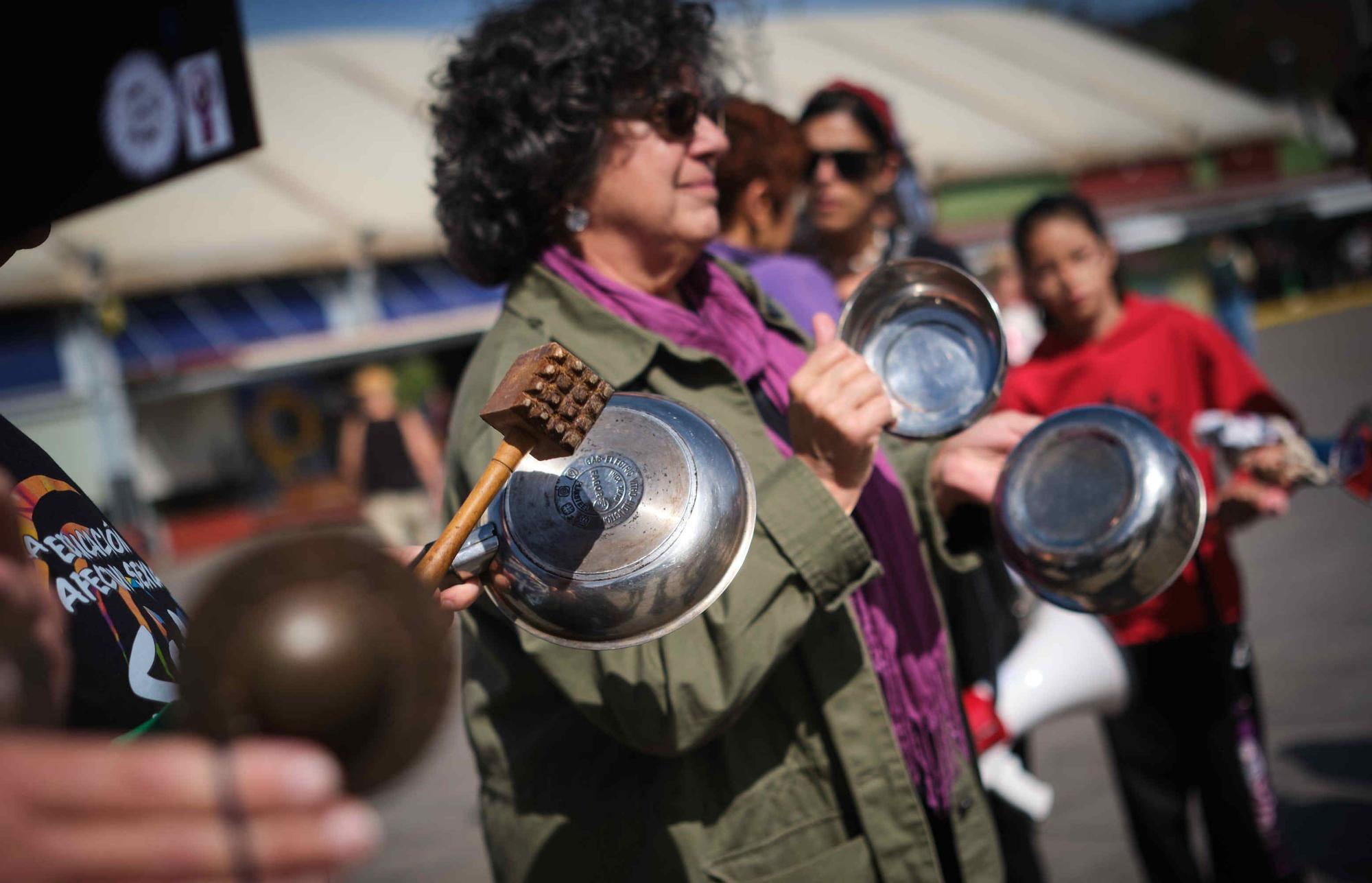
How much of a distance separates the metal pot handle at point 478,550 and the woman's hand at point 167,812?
47 cm

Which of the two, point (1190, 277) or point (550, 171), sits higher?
point (550, 171)

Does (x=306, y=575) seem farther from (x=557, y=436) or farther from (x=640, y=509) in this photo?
(x=640, y=509)

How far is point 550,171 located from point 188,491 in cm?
1682

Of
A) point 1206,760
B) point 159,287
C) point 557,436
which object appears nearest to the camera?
point 557,436

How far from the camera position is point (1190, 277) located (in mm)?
27719

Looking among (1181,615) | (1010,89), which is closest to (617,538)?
(1181,615)

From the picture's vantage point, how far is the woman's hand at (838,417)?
4.68 ft

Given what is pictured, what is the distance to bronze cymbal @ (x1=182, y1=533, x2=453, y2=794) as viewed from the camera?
67 cm

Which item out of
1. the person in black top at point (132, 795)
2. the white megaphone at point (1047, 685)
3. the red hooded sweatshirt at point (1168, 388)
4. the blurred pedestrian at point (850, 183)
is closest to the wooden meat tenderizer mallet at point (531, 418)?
the person in black top at point (132, 795)

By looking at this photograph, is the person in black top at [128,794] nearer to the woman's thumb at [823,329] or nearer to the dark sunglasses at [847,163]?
the woman's thumb at [823,329]

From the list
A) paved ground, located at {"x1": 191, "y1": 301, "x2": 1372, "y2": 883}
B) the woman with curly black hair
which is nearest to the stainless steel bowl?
the woman with curly black hair

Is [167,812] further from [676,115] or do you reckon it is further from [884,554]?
[676,115]

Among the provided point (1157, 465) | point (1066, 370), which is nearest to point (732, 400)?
point (1157, 465)

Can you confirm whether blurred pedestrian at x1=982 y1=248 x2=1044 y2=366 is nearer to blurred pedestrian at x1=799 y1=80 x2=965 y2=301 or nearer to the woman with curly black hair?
blurred pedestrian at x1=799 y1=80 x2=965 y2=301
